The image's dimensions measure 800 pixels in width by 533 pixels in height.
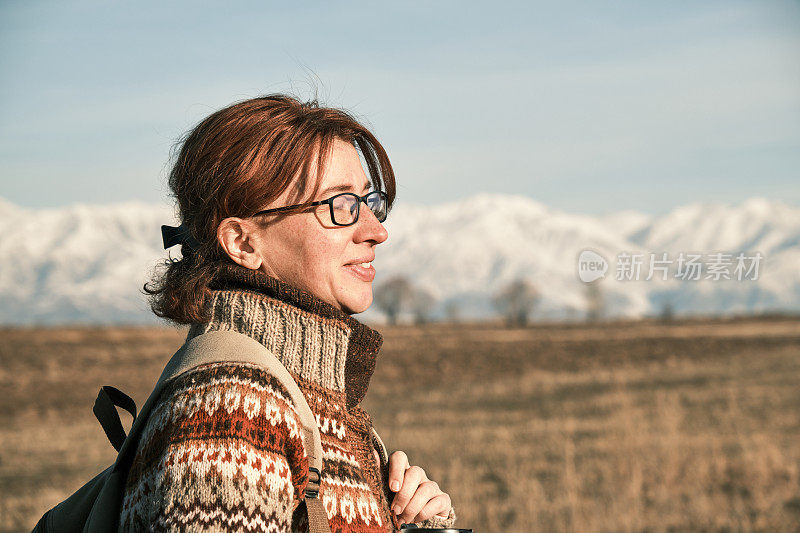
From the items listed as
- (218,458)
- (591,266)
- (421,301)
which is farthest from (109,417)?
(421,301)

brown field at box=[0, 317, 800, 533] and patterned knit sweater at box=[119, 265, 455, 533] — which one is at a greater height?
brown field at box=[0, 317, 800, 533]

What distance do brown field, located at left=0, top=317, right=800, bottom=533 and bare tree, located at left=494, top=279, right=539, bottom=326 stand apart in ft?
339

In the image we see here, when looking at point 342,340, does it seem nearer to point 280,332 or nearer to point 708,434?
point 280,332

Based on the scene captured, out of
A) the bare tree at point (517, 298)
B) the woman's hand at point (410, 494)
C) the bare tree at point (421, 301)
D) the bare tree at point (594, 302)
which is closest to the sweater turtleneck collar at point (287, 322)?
the woman's hand at point (410, 494)

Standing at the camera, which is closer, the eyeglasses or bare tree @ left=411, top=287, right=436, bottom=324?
the eyeglasses

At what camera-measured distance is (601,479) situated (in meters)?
9.64

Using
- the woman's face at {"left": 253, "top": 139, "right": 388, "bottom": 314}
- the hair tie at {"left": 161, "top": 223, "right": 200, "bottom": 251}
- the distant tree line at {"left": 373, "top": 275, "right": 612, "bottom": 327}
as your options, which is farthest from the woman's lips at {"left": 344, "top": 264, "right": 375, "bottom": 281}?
the distant tree line at {"left": 373, "top": 275, "right": 612, "bottom": 327}

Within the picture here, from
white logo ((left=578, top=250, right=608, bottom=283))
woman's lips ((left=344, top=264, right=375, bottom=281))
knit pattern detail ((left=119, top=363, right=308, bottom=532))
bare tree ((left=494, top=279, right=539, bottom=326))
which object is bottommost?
knit pattern detail ((left=119, top=363, right=308, bottom=532))

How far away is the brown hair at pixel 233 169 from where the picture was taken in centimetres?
187

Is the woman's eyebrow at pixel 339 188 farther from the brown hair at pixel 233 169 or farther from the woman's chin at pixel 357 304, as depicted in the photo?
the woman's chin at pixel 357 304

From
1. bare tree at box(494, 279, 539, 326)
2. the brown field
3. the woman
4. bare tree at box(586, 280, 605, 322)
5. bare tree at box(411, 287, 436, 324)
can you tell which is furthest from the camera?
bare tree at box(586, 280, 605, 322)

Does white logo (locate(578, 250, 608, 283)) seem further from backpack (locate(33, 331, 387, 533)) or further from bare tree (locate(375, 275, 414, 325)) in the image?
bare tree (locate(375, 275, 414, 325))

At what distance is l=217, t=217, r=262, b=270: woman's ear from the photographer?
1922 mm

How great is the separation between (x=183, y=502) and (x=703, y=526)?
7.50 metres
